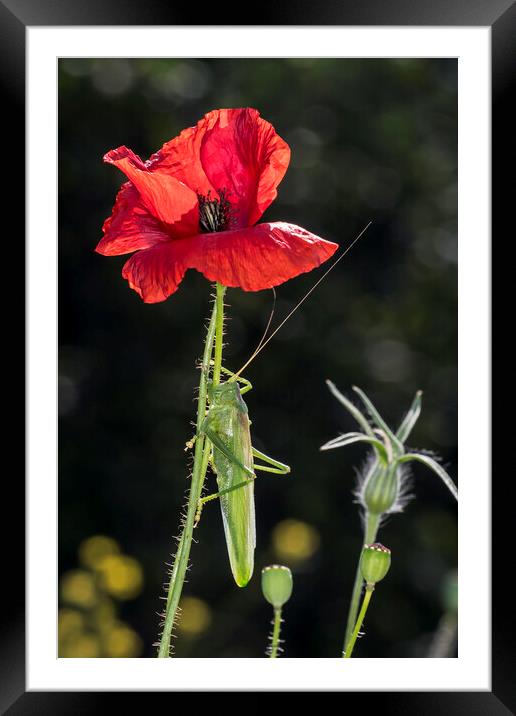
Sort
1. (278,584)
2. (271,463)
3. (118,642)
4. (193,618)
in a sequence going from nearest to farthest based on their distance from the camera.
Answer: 1. (278,584)
2. (271,463)
3. (118,642)
4. (193,618)

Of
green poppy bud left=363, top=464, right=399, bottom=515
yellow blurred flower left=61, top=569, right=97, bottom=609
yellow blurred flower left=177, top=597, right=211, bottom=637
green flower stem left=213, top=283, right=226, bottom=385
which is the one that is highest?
green flower stem left=213, top=283, right=226, bottom=385

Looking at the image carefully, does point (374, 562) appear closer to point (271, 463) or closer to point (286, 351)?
point (271, 463)

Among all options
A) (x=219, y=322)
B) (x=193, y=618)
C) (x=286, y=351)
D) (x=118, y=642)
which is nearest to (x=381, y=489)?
(x=219, y=322)

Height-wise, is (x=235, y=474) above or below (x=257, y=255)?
below

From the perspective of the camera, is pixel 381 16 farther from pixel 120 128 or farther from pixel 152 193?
pixel 120 128

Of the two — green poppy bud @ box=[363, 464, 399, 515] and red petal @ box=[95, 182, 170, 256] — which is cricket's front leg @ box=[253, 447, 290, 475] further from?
red petal @ box=[95, 182, 170, 256]

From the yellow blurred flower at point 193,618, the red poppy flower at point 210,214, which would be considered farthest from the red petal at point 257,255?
the yellow blurred flower at point 193,618

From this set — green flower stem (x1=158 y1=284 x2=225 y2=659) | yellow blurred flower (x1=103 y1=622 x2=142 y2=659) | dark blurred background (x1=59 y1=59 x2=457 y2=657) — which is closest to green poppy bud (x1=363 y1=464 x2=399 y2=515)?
green flower stem (x1=158 y1=284 x2=225 y2=659)

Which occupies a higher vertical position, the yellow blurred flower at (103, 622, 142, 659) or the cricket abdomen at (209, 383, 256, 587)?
the cricket abdomen at (209, 383, 256, 587)
